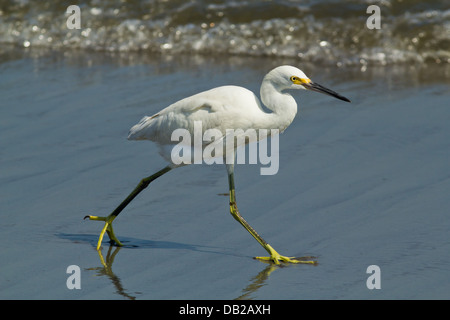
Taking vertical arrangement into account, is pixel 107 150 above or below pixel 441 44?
below

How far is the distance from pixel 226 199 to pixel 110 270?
1.19 m

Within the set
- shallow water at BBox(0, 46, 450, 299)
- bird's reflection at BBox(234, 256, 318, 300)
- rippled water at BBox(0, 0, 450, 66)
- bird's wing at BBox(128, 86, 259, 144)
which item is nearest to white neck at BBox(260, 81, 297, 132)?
bird's wing at BBox(128, 86, 259, 144)

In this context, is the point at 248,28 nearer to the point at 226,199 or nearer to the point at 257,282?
the point at 226,199

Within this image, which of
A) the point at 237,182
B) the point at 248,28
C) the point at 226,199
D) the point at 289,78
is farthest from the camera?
the point at 248,28

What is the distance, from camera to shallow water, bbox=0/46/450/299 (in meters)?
3.95

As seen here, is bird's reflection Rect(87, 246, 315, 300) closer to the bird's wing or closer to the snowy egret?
the snowy egret

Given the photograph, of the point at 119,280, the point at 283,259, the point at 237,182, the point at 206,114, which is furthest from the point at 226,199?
the point at 119,280

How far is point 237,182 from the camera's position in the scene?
5410mm

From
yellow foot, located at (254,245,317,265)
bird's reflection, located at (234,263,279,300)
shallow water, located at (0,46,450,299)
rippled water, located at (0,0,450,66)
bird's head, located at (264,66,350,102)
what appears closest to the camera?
bird's reflection, located at (234,263,279,300)

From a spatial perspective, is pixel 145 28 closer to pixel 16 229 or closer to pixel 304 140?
pixel 304 140

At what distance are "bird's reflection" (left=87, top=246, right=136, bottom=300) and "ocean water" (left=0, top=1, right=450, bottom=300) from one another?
15 mm

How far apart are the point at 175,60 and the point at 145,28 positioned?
121 centimetres

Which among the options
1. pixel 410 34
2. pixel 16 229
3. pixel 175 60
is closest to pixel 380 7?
pixel 410 34
